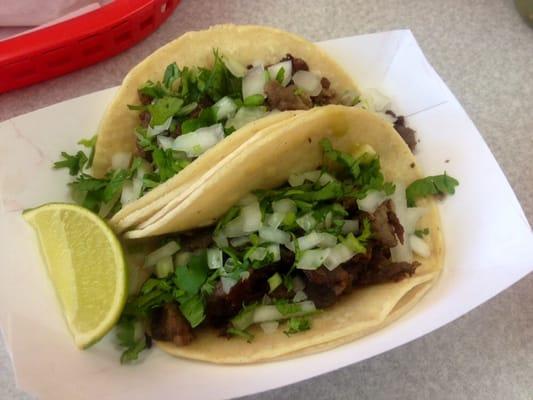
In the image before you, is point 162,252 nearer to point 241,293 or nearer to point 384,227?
point 241,293

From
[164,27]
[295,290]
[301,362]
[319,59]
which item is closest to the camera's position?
[301,362]

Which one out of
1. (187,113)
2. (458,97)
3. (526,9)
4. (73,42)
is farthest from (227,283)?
(526,9)

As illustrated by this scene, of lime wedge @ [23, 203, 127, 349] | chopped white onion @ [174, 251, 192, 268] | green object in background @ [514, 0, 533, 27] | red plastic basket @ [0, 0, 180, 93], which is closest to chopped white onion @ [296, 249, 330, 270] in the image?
chopped white onion @ [174, 251, 192, 268]

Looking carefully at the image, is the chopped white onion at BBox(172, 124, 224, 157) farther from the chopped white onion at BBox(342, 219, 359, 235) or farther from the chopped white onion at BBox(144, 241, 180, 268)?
the chopped white onion at BBox(342, 219, 359, 235)

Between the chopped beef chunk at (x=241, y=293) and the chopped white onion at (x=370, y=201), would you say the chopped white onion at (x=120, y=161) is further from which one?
the chopped white onion at (x=370, y=201)

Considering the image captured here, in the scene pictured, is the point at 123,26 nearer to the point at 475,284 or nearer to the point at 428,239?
the point at 428,239

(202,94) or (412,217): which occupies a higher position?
(202,94)

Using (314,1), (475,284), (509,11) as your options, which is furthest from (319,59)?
(509,11)

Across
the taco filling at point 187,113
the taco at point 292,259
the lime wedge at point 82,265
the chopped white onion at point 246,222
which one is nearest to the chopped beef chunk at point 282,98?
the taco filling at point 187,113
